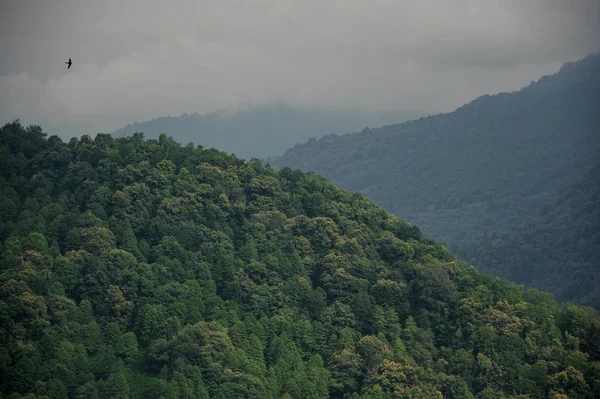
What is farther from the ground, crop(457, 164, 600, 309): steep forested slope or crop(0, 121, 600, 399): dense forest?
crop(0, 121, 600, 399): dense forest

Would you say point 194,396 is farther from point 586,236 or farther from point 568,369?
point 586,236

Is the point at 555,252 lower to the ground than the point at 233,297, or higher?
lower

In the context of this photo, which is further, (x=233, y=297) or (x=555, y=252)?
(x=555, y=252)

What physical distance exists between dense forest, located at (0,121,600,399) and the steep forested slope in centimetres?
6381

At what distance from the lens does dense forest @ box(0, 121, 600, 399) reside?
2244 inches

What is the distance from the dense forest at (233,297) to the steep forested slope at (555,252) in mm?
63812

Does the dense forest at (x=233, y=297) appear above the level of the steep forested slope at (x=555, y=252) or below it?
above

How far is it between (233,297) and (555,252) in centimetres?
8983

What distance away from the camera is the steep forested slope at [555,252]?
441 feet

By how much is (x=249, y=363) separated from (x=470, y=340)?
16470 mm

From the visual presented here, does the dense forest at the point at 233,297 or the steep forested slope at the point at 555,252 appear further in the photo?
the steep forested slope at the point at 555,252

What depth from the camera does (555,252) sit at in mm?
142875

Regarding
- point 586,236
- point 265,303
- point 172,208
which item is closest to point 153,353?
point 265,303

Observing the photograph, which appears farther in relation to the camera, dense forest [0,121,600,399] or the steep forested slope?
the steep forested slope
